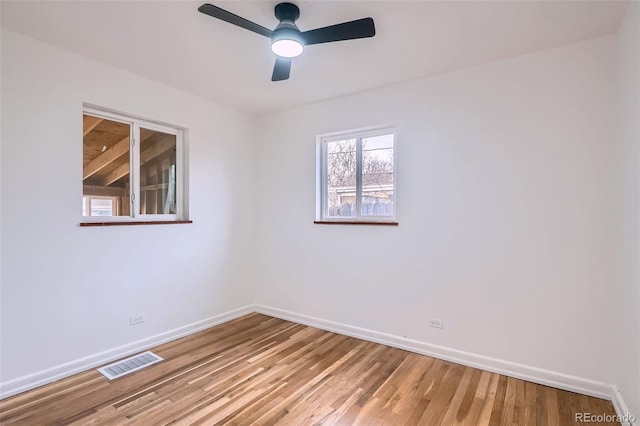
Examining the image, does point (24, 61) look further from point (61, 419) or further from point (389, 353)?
point (389, 353)

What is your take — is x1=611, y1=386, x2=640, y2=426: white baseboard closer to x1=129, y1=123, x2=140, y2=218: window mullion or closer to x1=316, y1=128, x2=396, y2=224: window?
x1=316, y1=128, x2=396, y2=224: window

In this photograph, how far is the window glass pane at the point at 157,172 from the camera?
3176 millimetres

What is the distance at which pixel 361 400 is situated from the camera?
2.22 m

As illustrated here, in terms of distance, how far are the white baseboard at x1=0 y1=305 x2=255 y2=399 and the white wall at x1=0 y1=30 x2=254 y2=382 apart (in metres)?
0.05

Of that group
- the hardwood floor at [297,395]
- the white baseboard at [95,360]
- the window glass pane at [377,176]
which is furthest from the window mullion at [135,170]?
the window glass pane at [377,176]

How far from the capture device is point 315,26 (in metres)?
2.18

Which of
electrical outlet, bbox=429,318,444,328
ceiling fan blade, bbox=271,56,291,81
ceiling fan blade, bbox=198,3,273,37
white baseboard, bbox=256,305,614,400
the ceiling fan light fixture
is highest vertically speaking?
ceiling fan blade, bbox=198,3,273,37

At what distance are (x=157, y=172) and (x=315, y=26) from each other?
2.14 m

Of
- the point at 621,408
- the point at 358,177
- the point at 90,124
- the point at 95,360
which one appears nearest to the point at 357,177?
the point at 358,177

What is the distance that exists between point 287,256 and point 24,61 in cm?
282

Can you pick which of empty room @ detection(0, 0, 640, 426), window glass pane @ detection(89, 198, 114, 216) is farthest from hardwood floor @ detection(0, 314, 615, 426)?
window glass pane @ detection(89, 198, 114, 216)

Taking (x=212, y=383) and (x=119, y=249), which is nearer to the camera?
(x=212, y=383)

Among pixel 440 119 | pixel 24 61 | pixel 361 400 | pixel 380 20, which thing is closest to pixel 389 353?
pixel 361 400

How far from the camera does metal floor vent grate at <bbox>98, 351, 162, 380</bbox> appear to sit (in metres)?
2.56
